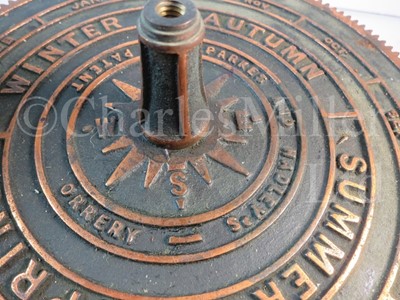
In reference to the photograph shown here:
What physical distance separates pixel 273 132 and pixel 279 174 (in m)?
0.18

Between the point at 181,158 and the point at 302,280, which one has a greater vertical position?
the point at 181,158

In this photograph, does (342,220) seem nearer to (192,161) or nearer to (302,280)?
(302,280)

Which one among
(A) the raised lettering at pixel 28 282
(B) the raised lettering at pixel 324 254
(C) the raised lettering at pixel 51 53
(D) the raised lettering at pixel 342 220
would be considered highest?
(C) the raised lettering at pixel 51 53

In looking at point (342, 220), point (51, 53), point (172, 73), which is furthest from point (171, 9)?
point (342, 220)

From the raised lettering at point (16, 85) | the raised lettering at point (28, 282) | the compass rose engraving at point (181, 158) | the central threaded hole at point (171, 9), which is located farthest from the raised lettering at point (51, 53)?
the raised lettering at point (28, 282)

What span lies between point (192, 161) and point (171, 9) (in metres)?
0.52

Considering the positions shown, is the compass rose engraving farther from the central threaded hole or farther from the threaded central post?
the central threaded hole

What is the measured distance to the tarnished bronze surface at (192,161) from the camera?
54.3 inches

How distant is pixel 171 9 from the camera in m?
1.39

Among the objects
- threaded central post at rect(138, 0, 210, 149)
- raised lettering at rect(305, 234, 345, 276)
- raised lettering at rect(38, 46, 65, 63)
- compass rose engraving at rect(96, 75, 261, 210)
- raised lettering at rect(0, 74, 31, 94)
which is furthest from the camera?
raised lettering at rect(38, 46, 65, 63)

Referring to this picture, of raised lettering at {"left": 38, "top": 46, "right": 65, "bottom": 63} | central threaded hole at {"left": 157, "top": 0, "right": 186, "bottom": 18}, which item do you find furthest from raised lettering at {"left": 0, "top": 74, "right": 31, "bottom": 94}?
central threaded hole at {"left": 157, "top": 0, "right": 186, "bottom": 18}

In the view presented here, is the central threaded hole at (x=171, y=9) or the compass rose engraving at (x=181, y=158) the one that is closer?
the central threaded hole at (x=171, y=9)

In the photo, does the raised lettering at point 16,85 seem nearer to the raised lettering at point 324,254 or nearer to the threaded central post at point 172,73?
the threaded central post at point 172,73

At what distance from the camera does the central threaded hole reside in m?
1.37
